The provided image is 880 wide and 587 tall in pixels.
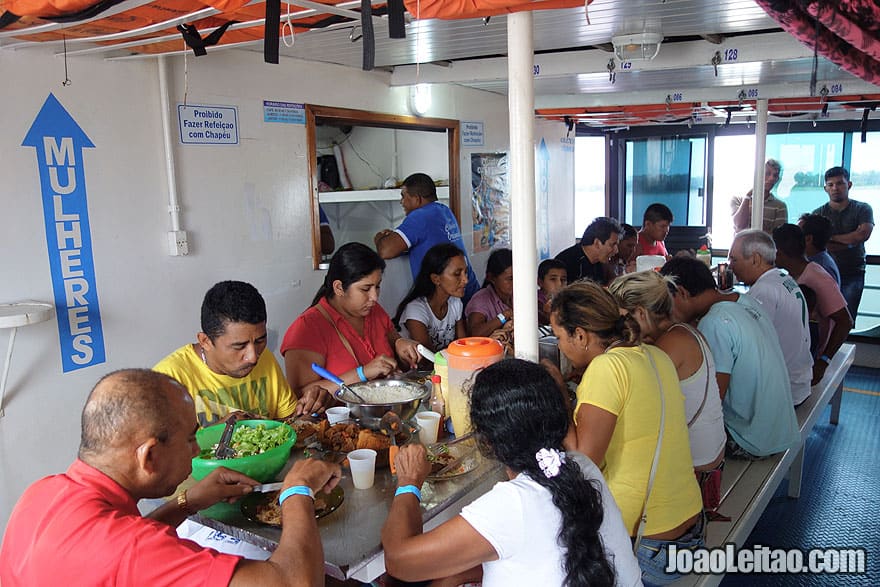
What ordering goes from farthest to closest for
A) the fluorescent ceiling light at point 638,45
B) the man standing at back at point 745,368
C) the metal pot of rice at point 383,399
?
the fluorescent ceiling light at point 638,45 → the man standing at back at point 745,368 → the metal pot of rice at point 383,399

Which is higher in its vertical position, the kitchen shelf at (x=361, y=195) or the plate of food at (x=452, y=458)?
the kitchen shelf at (x=361, y=195)

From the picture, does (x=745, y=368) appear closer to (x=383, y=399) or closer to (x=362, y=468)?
(x=383, y=399)

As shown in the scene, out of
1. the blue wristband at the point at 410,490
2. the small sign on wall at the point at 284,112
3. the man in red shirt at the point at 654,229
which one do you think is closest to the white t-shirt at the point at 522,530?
the blue wristband at the point at 410,490

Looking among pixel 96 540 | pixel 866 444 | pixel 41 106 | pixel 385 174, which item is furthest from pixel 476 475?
pixel 385 174

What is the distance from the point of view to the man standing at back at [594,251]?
5.55 m

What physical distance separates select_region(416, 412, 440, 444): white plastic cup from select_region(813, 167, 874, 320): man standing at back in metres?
6.08

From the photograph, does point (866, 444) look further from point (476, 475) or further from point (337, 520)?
point (337, 520)

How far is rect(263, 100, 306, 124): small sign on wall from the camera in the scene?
4.09 meters

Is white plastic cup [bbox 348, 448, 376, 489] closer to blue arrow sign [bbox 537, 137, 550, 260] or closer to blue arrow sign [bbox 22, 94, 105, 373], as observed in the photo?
blue arrow sign [bbox 22, 94, 105, 373]

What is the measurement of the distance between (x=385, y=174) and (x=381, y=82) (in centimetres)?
157

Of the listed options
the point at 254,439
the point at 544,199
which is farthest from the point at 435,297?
the point at 544,199

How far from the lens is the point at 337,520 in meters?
1.77

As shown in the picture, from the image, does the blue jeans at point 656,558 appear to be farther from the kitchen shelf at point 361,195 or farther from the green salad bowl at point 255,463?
the kitchen shelf at point 361,195

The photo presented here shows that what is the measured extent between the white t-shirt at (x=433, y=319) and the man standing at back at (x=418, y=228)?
57cm
